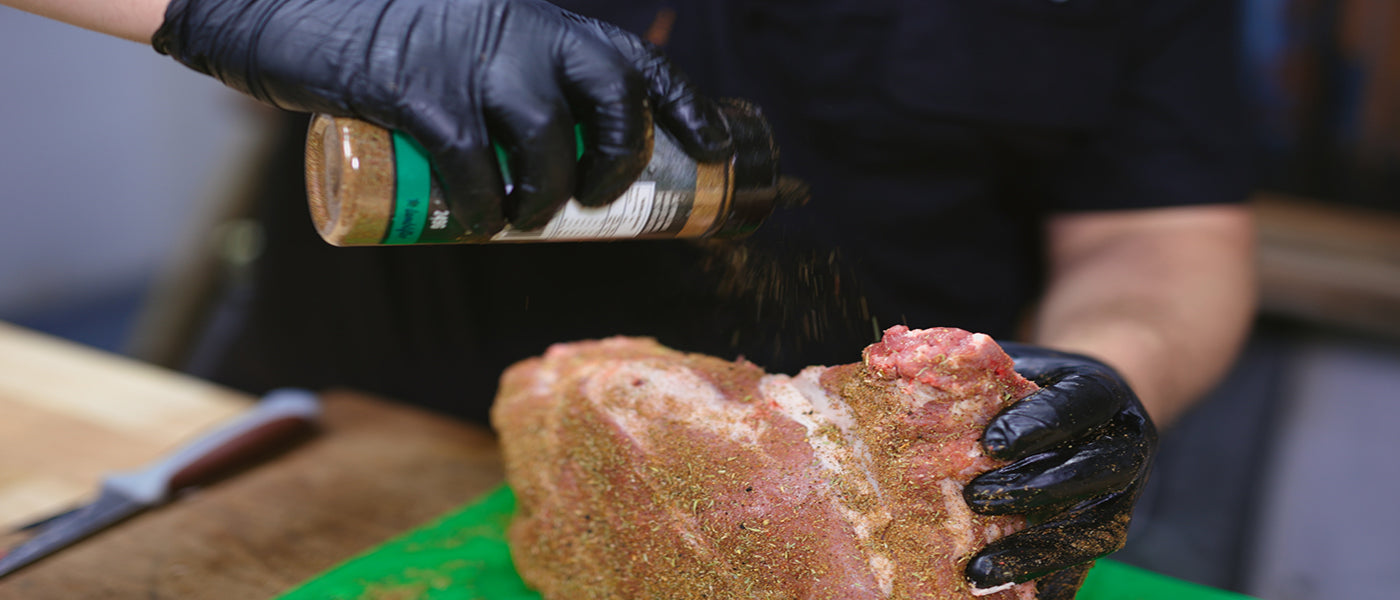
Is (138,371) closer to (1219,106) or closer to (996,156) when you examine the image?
(996,156)

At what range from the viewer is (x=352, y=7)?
3.18 feet

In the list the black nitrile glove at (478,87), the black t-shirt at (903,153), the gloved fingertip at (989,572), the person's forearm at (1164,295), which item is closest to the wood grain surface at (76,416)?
the black t-shirt at (903,153)

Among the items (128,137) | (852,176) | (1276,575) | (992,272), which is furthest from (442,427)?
(128,137)

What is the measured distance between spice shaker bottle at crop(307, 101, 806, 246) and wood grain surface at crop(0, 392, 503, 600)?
80 cm

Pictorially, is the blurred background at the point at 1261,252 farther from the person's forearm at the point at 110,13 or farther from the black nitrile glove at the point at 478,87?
the person's forearm at the point at 110,13

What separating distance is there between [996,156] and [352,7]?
1599mm

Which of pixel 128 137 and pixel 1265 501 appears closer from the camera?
pixel 1265 501

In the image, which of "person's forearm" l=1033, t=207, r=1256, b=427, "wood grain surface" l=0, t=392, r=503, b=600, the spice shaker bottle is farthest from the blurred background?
the spice shaker bottle

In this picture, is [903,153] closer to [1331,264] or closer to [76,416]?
[76,416]

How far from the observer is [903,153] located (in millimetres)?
2012

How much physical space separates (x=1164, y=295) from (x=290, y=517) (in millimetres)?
1956

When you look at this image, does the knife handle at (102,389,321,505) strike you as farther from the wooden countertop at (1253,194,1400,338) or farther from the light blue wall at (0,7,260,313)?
the wooden countertop at (1253,194,1400,338)

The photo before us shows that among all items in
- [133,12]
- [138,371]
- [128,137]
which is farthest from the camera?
[128,137]

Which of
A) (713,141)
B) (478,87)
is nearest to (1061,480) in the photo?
(713,141)
